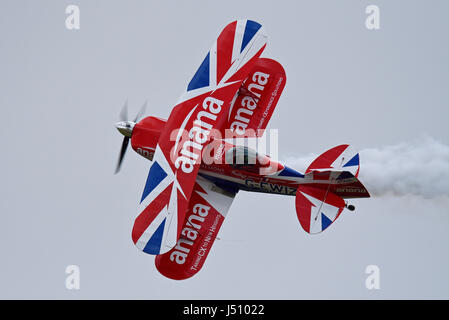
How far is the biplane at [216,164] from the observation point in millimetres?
17656

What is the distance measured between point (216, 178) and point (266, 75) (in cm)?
264

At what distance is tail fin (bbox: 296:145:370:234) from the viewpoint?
1738cm

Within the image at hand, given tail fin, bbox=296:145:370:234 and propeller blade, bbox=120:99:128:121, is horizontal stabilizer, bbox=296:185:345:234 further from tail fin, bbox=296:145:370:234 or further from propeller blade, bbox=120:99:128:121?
propeller blade, bbox=120:99:128:121

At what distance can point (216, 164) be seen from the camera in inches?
725

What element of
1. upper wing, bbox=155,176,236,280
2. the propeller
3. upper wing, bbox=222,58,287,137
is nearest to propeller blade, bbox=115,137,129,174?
the propeller

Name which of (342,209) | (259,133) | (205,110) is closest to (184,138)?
(205,110)

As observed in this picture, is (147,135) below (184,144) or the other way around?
the other way around

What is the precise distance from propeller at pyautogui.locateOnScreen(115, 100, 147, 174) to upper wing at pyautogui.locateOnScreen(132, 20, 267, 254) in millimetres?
1184

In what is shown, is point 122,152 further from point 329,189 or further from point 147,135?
point 329,189

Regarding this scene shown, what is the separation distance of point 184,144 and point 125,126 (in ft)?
5.83

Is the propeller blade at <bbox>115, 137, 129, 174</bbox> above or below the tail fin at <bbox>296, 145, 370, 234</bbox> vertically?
above

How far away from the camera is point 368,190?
18.0 m

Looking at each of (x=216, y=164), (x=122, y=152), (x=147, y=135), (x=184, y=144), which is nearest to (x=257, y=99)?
(x=216, y=164)

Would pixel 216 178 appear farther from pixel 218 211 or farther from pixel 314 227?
pixel 314 227
